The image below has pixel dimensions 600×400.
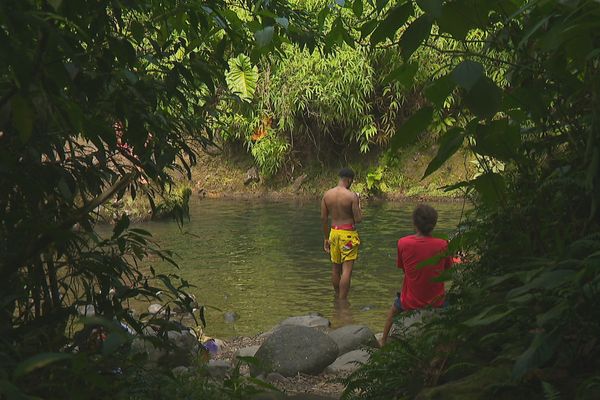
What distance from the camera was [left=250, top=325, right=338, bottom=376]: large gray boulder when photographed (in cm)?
648

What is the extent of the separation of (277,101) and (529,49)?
17571mm

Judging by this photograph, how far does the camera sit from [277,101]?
67.4ft

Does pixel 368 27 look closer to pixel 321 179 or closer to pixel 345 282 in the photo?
pixel 345 282

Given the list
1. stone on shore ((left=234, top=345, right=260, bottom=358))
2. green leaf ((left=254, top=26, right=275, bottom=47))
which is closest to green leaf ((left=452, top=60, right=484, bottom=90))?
green leaf ((left=254, top=26, right=275, bottom=47))

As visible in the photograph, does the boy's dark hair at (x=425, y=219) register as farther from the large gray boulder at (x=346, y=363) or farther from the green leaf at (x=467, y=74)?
the green leaf at (x=467, y=74)

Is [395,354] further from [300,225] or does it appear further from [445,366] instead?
[300,225]

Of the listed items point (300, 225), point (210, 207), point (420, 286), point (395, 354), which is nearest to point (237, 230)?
point (300, 225)

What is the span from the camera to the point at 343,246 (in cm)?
982

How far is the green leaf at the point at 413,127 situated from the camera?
204cm

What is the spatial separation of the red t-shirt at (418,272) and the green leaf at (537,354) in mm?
4136

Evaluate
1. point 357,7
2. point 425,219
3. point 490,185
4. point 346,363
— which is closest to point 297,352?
point 346,363

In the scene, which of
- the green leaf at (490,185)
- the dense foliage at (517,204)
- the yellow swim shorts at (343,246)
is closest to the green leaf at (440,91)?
the dense foliage at (517,204)

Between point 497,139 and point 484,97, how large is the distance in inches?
18.3

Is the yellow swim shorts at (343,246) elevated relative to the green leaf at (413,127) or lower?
lower
